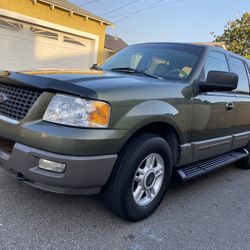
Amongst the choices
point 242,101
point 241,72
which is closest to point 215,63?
point 242,101

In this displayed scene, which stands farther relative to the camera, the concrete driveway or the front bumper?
the concrete driveway

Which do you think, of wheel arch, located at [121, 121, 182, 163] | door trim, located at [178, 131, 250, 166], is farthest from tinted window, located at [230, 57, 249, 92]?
wheel arch, located at [121, 121, 182, 163]

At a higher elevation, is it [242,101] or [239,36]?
[239,36]

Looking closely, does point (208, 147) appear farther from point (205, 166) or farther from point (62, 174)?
point (62, 174)

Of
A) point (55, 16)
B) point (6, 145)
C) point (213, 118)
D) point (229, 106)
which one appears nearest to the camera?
point (6, 145)

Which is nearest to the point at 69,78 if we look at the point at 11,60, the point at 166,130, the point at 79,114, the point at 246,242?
the point at 79,114

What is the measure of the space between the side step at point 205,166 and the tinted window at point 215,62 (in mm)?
1075

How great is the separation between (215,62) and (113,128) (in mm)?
2133

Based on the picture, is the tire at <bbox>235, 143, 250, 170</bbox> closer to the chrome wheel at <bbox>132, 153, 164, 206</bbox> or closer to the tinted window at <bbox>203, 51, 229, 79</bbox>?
the tinted window at <bbox>203, 51, 229, 79</bbox>

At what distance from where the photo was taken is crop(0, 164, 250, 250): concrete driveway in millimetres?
2596

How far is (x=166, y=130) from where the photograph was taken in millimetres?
3287

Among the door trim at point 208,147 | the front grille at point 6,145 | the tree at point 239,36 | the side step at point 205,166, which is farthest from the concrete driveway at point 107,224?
the tree at point 239,36

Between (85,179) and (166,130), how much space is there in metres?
1.13

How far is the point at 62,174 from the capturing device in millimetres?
2457
